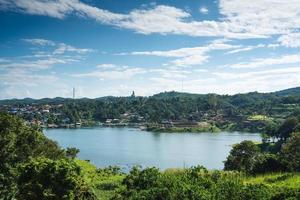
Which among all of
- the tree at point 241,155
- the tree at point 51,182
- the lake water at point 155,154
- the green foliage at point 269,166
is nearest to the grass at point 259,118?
the lake water at point 155,154

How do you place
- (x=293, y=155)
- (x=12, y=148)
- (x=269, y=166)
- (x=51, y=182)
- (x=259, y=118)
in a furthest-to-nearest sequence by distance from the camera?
(x=259, y=118) → (x=293, y=155) → (x=269, y=166) → (x=12, y=148) → (x=51, y=182)

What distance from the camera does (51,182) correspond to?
18.4m

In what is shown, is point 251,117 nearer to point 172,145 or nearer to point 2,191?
point 172,145

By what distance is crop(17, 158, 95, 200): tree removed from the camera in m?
18.1

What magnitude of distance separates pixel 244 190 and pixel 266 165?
47.0 ft

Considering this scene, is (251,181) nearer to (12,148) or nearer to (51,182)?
(51,182)

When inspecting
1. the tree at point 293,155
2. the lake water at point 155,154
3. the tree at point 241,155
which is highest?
the tree at point 293,155

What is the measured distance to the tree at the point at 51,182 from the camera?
712 inches

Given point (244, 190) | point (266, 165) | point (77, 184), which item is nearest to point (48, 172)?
point (77, 184)

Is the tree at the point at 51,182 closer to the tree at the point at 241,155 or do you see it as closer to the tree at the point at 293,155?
the tree at the point at 293,155

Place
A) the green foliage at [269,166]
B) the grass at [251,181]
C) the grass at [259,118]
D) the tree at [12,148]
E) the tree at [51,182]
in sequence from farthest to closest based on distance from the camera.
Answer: the grass at [259,118] < the green foliage at [269,166] < the tree at [12,148] < the grass at [251,181] < the tree at [51,182]

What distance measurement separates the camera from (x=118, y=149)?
98.7 metres

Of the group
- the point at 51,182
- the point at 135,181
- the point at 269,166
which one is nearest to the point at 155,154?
the point at 269,166

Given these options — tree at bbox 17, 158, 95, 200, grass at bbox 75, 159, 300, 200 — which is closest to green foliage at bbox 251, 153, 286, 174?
grass at bbox 75, 159, 300, 200
